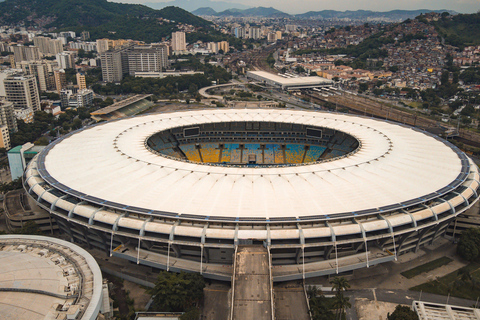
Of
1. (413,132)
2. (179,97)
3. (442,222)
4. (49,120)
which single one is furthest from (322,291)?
(179,97)

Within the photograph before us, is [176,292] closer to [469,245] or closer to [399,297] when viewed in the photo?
[399,297]

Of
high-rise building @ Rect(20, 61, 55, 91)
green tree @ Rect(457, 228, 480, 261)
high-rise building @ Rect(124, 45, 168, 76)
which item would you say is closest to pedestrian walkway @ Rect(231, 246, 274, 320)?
green tree @ Rect(457, 228, 480, 261)

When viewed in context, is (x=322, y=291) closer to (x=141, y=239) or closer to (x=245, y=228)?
(x=245, y=228)

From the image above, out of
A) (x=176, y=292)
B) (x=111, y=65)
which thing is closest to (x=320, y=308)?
(x=176, y=292)

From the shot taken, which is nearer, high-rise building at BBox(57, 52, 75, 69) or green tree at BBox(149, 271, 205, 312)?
green tree at BBox(149, 271, 205, 312)

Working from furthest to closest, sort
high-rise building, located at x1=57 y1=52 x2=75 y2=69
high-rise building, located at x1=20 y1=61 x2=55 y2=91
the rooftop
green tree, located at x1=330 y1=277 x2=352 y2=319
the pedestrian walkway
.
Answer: high-rise building, located at x1=57 y1=52 x2=75 y2=69, high-rise building, located at x1=20 y1=61 x2=55 y2=91, green tree, located at x1=330 y1=277 x2=352 y2=319, the pedestrian walkway, the rooftop

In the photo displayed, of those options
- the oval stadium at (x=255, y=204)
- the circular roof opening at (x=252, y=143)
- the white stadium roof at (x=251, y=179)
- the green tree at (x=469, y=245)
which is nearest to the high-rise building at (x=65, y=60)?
the circular roof opening at (x=252, y=143)

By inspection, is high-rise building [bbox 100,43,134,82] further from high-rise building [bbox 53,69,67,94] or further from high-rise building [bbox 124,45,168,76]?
high-rise building [bbox 53,69,67,94]
